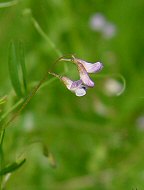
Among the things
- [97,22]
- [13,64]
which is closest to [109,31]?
[97,22]

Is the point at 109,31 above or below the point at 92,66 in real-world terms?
below

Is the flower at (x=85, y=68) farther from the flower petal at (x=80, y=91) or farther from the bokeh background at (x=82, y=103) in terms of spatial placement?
the bokeh background at (x=82, y=103)

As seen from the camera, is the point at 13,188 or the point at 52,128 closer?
the point at 13,188

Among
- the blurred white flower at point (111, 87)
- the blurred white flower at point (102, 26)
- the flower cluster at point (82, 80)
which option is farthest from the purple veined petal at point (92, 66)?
the blurred white flower at point (102, 26)

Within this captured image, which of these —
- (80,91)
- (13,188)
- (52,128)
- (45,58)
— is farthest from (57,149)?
(80,91)

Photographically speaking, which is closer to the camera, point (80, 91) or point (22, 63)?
point (80, 91)

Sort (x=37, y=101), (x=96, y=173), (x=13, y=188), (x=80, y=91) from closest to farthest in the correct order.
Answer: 1. (x=80, y=91)
2. (x=13, y=188)
3. (x=96, y=173)
4. (x=37, y=101)

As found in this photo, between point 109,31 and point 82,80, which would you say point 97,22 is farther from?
point 82,80

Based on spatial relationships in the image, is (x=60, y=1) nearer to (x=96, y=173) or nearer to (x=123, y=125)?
(x=123, y=125)
